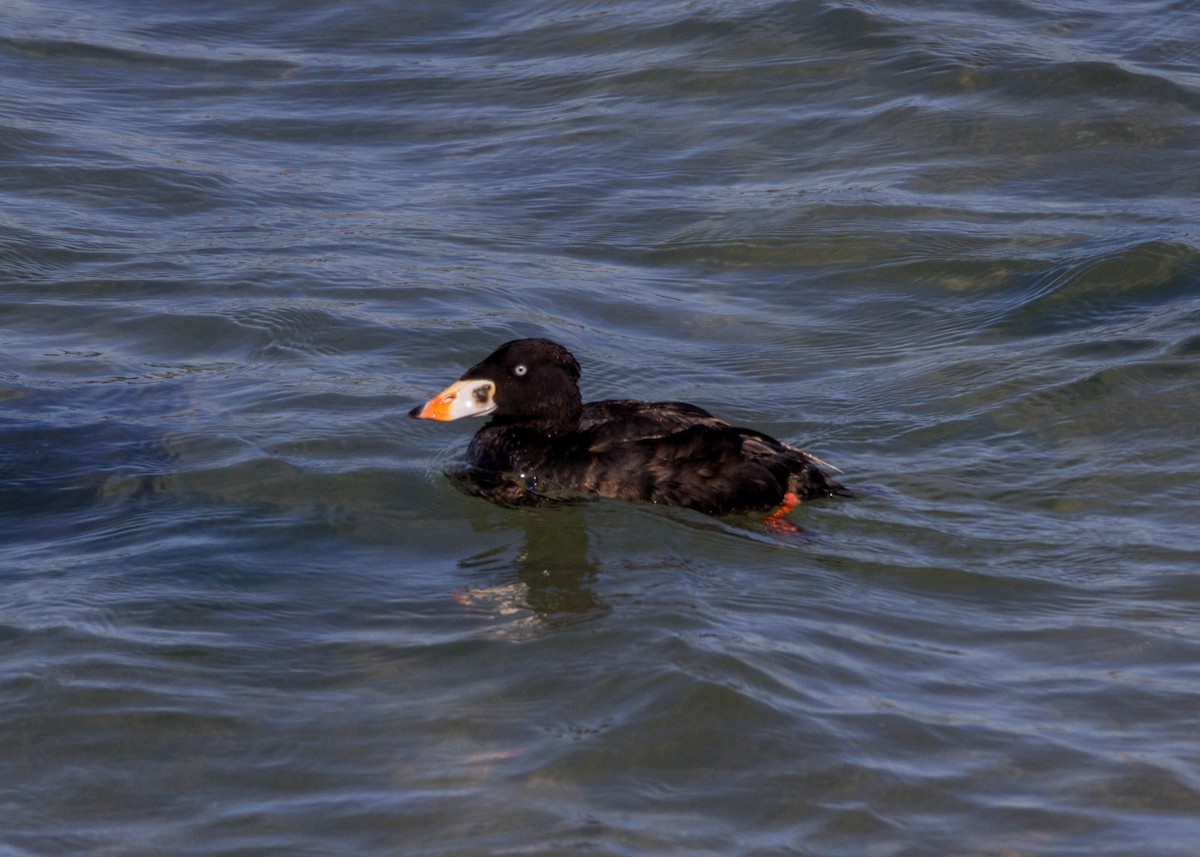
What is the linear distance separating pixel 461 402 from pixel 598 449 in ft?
2.36

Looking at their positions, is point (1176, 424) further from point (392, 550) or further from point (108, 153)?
point (108, 153)

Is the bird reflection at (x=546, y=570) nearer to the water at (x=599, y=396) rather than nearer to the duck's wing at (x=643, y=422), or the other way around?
the water at (x=599, y=396)

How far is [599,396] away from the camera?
28.1ft

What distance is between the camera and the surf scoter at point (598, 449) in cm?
697

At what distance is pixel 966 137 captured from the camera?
11953 millimetres

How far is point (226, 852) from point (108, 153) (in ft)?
28.4

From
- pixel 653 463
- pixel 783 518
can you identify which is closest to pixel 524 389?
pixel 653 463

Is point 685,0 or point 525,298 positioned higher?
point 685,0

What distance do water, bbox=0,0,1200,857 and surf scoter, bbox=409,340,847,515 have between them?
A: 0.53 ft

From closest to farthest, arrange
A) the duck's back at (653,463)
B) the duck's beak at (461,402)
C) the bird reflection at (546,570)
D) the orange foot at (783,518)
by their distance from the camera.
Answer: the bird reflection at (546,570)
the orange foot at (783,518)
the duck's back at (653,463)
the duck's beak at (461,402)

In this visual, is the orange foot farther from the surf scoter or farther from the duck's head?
the duck's head

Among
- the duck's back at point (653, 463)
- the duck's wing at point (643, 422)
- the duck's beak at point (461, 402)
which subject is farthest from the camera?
the duck's beak at point (461, 402)

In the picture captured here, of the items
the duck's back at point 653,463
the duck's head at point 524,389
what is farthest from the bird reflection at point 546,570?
the duck's head at point 524,389

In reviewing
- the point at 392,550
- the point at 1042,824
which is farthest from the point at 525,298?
the point at 1042,824
